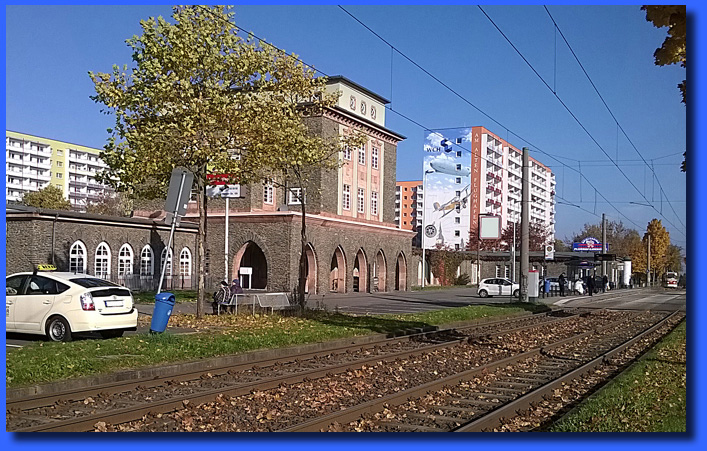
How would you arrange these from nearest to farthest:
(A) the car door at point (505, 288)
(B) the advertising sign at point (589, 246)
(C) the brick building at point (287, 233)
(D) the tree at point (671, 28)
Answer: (D) the tree at point (671, 28) < (C) the brick building at point (287, 233) < (A) the car door at point (505, 288) < (B) the advertising sign at point (589, 246)

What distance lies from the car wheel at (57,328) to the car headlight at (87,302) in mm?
532

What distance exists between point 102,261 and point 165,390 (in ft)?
102

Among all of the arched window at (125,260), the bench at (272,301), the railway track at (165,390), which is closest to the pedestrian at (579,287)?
the arched window at (125,260)

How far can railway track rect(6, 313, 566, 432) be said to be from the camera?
28.4ft

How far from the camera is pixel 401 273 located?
6009cm

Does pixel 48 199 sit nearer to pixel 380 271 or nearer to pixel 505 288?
pixel 380 271

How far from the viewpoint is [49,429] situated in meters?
7.95

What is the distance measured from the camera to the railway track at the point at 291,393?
339 inches

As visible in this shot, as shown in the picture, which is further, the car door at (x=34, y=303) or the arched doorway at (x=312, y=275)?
the arched doorway at (x=312, y=275)

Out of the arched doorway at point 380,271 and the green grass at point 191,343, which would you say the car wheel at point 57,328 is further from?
the arched doorway at point 380,271

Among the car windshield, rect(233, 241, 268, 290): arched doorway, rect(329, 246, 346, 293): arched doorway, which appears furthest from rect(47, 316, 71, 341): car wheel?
rect(329, 246, 346, 293): arched doorway

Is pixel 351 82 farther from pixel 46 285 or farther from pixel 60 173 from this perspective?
pixel 60 173

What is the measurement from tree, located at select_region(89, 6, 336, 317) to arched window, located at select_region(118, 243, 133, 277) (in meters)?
20.2

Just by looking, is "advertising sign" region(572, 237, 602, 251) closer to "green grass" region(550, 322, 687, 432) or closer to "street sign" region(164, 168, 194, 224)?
"green grass" region(550, 322, 687, 432)
